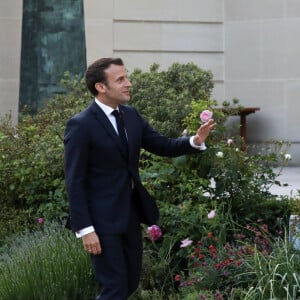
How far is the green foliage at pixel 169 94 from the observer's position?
7850mm

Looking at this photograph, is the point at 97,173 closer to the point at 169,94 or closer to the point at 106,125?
the point at 106,125

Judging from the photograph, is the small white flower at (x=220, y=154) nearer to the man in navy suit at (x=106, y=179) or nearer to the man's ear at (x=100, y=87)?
the man in navy suit at (x=106, y=179)

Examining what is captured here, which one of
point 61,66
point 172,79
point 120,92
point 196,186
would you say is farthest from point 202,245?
point 61,66

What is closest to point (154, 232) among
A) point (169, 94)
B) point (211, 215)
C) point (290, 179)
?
point (211, 215)

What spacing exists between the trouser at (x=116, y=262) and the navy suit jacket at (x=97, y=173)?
85 millimetres

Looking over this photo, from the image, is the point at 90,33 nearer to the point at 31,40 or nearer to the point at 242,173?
the point at 31,40

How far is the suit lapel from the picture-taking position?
388cm

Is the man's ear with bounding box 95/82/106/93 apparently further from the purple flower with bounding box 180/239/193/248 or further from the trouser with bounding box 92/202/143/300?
the purple flower with bounding box 180/239/193/248

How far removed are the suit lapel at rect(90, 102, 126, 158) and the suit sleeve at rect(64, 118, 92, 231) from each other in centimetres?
12

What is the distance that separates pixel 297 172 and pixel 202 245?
8.00 m

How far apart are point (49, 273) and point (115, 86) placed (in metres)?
1.53

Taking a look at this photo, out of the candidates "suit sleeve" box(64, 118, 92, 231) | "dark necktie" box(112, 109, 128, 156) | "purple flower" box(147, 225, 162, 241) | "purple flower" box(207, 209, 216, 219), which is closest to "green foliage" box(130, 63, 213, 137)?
"purple flower" box(207, 209, 216, 219)

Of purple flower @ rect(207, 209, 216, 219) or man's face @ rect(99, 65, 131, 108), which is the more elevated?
man's face @ rect(99, 65, 131, 108)

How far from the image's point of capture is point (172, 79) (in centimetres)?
984
